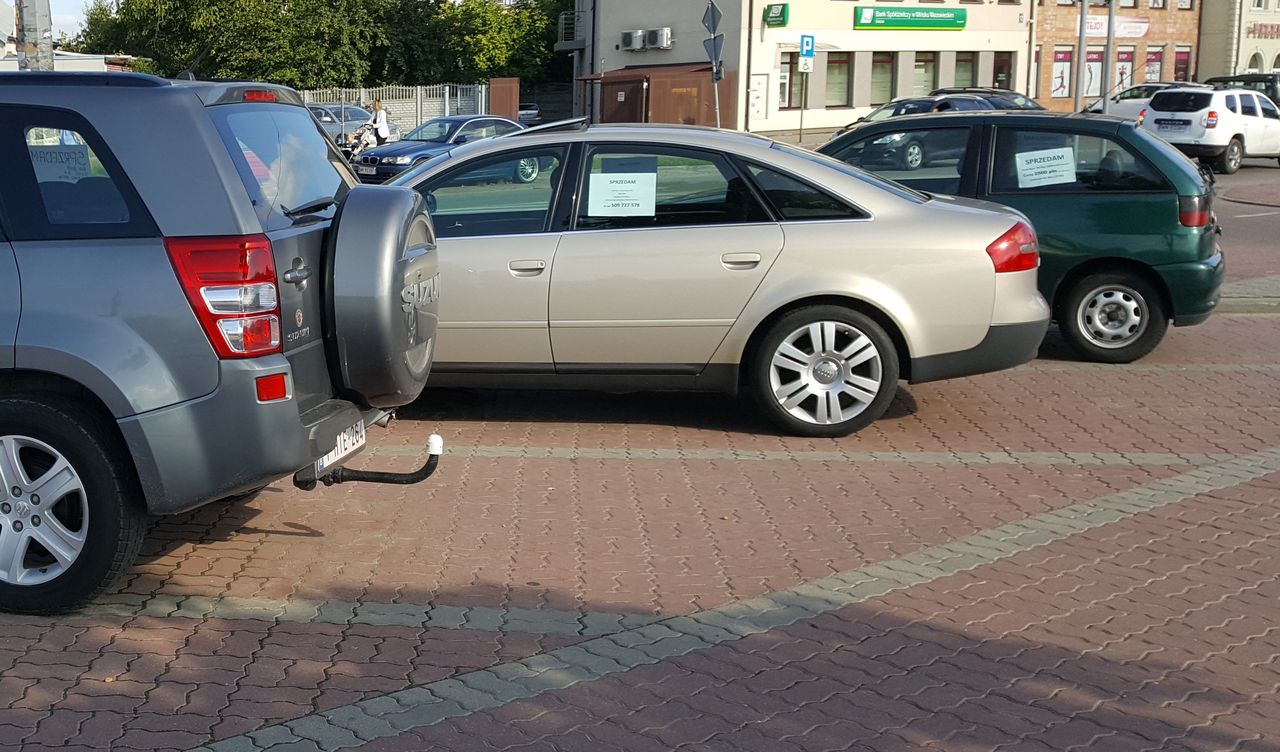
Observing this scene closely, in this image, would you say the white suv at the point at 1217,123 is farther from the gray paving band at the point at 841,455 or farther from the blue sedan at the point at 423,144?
the gray paving band at the point at 841,455

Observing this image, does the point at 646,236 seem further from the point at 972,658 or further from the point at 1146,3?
the point at 1146,3

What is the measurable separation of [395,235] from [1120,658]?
2.92 meters

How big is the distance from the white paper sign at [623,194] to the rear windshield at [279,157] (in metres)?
2.05

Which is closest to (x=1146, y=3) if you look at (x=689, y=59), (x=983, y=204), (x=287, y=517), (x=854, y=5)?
(x=854, y=5)

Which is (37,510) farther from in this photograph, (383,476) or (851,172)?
(851,172)

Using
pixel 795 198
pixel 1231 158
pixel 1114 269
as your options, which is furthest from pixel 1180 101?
pixel 795 198

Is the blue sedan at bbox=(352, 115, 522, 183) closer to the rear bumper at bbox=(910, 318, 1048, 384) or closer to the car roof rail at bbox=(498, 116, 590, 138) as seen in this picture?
the car roof rail at bbox=(498, 116, 590, 138)

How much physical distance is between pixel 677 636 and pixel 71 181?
8.62ft

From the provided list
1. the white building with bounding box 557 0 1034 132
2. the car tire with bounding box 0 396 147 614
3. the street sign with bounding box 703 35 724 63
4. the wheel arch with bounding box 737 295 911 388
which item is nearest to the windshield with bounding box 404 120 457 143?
the street sign with bounding box 703 35 724 63

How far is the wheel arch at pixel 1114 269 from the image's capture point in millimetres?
9555

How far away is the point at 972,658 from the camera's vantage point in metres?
4.70

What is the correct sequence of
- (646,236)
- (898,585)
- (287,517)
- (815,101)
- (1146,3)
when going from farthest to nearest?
(1146,3), (815,101), (646,236), (287,517), (898,585)

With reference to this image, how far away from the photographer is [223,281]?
471cm

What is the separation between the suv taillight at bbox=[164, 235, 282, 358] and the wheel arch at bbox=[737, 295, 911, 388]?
342 centimetres
